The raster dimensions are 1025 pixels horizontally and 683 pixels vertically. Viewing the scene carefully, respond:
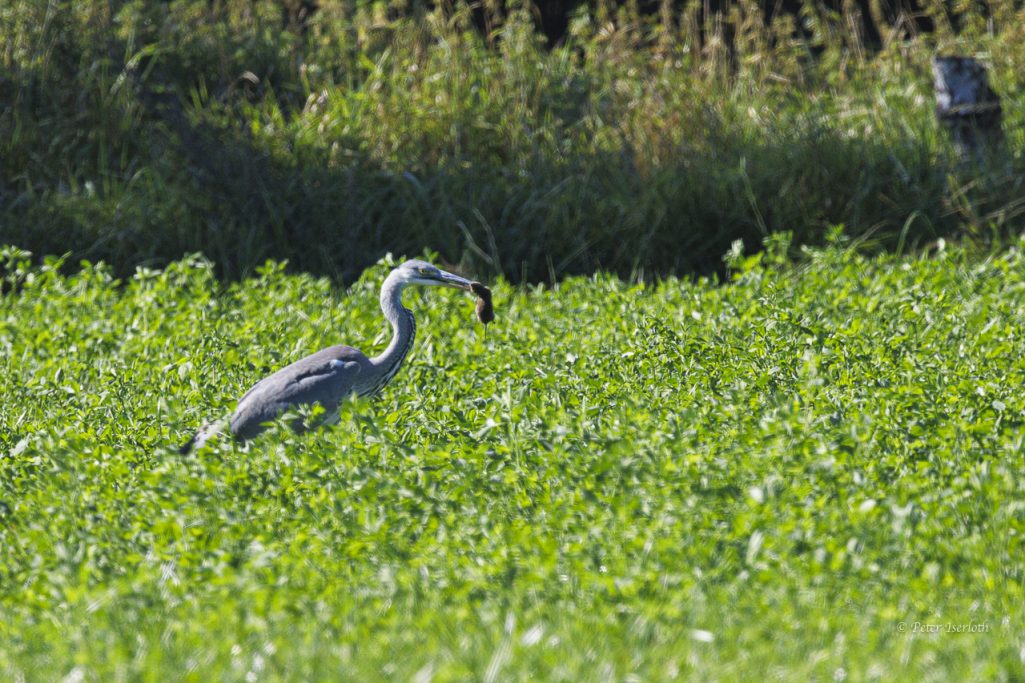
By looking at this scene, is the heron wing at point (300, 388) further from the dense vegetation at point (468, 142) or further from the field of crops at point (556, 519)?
the dense vegetation at point (468, 142)

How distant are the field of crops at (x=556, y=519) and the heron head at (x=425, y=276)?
1.35 ft

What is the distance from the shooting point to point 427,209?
10117 millimetres

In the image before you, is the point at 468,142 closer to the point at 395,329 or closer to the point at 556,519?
the point at 395,329

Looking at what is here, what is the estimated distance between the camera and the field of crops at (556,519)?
345 centimetres

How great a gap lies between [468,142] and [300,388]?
5.21 metres

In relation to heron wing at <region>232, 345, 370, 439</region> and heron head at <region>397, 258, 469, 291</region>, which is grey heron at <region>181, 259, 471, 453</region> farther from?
heron head at <region>397, 258, 469, 291</region>

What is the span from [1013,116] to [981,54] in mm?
1139

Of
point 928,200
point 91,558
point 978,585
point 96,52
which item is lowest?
point 928,200

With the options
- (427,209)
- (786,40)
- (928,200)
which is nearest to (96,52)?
(427,209)

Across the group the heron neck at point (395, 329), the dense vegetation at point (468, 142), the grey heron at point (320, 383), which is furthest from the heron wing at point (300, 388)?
the dense vegetation at point (468, 142)

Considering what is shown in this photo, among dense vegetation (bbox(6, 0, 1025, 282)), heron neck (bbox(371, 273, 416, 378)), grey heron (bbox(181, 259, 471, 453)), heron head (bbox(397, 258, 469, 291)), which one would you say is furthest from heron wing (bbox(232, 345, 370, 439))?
dense vegetation (bbox(6, 0, 1025, 282))

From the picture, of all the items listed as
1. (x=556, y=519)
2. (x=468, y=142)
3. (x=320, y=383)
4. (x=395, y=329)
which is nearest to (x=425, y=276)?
(x=395, y=329)

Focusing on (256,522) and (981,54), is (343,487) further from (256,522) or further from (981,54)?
(981,54)

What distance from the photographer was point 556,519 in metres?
4.21
